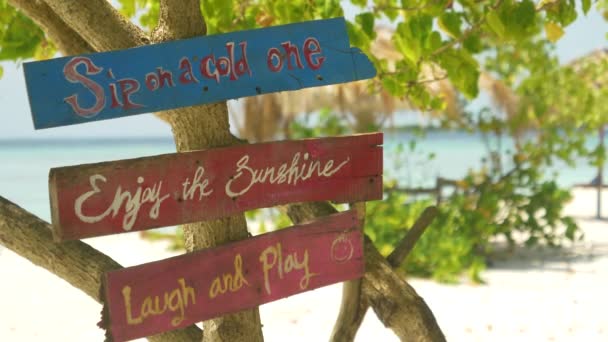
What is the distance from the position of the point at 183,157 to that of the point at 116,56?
1.06ft

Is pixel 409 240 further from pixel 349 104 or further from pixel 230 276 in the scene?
pixel 349 104

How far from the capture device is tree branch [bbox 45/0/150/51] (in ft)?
7.93

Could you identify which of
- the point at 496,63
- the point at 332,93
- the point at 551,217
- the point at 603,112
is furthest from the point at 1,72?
the point at 603,112

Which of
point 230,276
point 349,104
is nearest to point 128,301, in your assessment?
point 230,276

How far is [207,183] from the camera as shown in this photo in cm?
219

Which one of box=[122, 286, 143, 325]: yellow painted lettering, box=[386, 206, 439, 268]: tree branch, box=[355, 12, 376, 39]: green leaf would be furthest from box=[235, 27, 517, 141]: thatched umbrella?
box=[122, 286, 143, 325]: yellow painted lettering

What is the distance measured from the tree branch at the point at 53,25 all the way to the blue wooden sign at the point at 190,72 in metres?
0.83

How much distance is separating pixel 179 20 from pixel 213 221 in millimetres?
631

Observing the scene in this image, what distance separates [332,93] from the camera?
9391mm

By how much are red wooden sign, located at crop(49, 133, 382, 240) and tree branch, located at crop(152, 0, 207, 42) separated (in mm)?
444

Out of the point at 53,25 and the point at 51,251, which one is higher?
the point at 53,25

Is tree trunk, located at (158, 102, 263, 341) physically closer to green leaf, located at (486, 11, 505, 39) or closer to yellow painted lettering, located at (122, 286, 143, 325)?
yellow painted lettering, located at (122, 286, 143, 325)

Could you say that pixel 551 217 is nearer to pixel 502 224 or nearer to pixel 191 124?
pixel 502 224

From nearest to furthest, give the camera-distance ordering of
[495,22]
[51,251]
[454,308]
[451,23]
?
[51,251] < [495,22] < [451,23] < [454,308]
